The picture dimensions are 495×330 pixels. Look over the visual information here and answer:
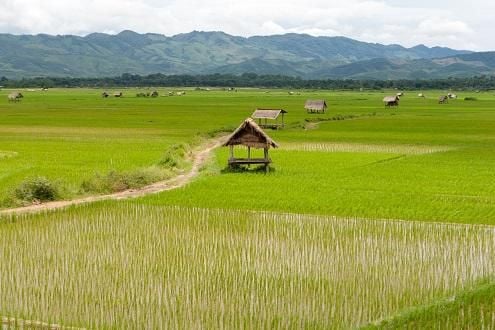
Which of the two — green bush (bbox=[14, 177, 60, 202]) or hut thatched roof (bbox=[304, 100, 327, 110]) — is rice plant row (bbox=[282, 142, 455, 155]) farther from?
hut thatched roof (bbox=[304, 100, 327, 110])

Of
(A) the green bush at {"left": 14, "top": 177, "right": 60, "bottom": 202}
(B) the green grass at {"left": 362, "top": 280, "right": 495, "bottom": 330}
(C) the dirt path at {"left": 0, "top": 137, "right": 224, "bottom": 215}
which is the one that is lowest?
(C) the dirt path at {"left": 0, "top": 137, "right": 224, "bottom": 215}

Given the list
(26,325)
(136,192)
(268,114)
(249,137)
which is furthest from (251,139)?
(268,114)

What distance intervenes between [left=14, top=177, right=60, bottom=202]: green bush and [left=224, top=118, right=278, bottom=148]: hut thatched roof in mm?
7427

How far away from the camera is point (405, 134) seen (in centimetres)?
3844

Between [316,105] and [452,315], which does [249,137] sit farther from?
[316,105]

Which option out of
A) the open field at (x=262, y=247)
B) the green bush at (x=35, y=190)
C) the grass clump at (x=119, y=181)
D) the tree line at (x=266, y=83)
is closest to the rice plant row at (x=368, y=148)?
the open field at (x=262, y=247)

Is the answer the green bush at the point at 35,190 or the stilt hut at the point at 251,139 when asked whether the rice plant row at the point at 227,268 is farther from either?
the stilt hut at the point at 251,139

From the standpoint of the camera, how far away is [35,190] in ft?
57.3

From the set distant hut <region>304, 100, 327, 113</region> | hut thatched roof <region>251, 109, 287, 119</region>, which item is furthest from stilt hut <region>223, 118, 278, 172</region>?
distant hut <region>304, 100, 327, 113</region>

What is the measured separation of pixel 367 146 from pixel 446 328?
25253mm

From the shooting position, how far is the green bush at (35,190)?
1739 cm

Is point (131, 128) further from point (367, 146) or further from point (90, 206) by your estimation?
point (90, 206)

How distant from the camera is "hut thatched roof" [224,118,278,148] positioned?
919 inches

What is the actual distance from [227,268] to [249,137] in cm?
1278
